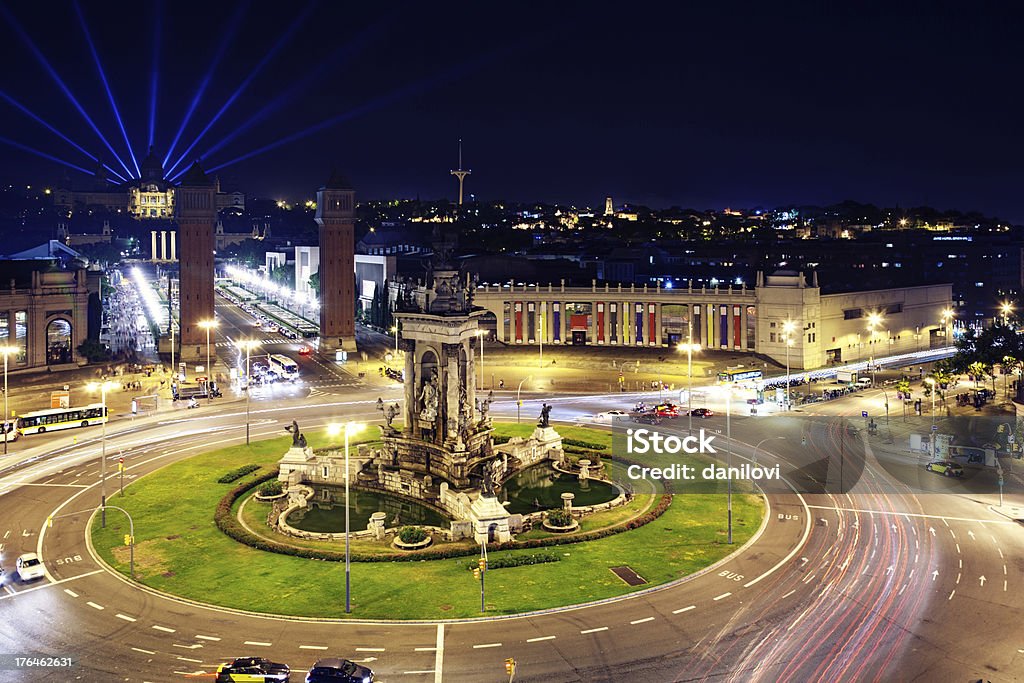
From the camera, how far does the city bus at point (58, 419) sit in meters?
91.6

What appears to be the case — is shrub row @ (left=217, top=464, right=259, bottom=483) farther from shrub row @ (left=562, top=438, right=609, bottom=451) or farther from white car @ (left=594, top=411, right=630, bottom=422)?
white car @ (left=594, top=411, right=630, bottom=422)

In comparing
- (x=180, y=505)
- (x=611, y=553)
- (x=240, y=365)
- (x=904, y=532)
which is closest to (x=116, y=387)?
(x=240, y=365)

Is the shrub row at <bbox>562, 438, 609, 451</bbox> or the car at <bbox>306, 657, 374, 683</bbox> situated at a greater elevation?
the shrub row at <bbox>562, 438, 609, 451</bbox>

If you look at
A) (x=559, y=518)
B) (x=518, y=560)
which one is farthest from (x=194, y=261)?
(x=518, y=560)

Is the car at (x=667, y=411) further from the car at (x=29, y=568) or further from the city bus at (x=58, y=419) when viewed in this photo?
the car at (x=29, y=568)

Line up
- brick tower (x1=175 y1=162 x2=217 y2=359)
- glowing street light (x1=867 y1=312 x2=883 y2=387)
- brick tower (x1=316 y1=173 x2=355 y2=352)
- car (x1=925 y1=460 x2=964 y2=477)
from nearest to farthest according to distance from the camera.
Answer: car (x1=925 y1=460 x2=964 y2=477) < brick tower (x1=175 y1=162 x2=217 y2=359) < glowing street light (x1=867 y1=312 x2=883 y2=387) < brick tower (x1=316 y1=173 x2=355 y2=352)

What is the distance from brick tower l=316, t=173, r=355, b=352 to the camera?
154m

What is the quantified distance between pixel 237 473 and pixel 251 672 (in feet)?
129

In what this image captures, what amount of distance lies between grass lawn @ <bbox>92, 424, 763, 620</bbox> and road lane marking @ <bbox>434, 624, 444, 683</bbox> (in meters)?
1.70

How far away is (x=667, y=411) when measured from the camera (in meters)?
99.6

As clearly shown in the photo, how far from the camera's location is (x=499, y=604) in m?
46.0

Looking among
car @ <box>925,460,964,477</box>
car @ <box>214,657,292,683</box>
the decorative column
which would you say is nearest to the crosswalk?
the decorative column

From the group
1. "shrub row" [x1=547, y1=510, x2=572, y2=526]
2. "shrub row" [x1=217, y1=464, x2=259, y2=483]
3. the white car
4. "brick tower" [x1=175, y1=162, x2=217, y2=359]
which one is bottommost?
"shrub row" [x1=547, y1=510, x2=572, y2=526]

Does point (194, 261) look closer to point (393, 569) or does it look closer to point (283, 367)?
point (283, 367)
